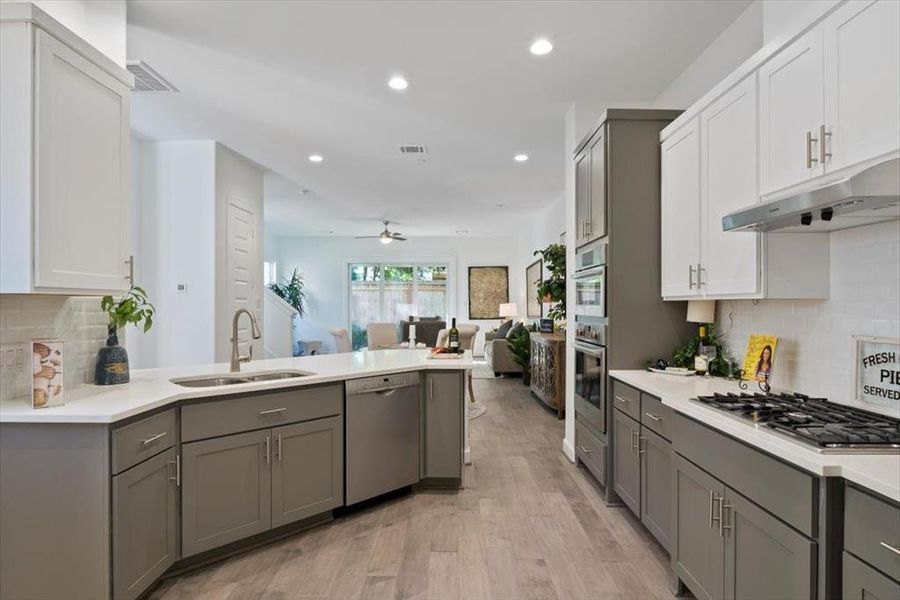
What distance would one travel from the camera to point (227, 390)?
2492 mm

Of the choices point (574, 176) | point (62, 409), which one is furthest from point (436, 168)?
point (62, 409)

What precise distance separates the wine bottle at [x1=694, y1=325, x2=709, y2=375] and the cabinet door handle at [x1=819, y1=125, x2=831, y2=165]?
144 centimetres

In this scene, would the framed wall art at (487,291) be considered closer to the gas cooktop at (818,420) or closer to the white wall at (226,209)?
the white wall at (226,209)

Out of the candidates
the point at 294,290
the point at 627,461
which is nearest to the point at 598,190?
the point at 627,461

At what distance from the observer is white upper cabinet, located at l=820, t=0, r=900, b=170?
4.81ft

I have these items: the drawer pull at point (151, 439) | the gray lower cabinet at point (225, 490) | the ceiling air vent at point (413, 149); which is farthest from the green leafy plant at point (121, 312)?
the ceiling air vent at point (413, 149)

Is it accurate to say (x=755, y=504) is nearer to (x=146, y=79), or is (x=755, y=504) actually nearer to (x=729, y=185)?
(x=729, y=185)

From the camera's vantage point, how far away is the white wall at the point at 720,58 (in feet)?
9.14

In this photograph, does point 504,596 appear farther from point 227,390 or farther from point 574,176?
point 574,176

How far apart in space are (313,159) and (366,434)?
3.69 m

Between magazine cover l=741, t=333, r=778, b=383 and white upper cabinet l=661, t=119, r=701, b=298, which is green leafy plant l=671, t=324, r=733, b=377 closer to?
magazine cover l=741, t=333, r=778, b=383

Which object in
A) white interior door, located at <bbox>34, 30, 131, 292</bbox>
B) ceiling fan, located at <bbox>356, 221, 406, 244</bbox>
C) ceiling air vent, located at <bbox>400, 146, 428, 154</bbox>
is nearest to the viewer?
white interior door, located at <bbox>34, 30, 131, 292</bbox>

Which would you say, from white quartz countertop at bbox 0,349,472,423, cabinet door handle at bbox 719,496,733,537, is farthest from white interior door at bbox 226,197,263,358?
cabinet door handle at bbox 719,496,733,537

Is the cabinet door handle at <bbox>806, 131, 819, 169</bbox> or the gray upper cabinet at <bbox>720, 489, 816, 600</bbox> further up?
the cabinet door handle at <bbox>806, 131, 819, 169</bbox>
